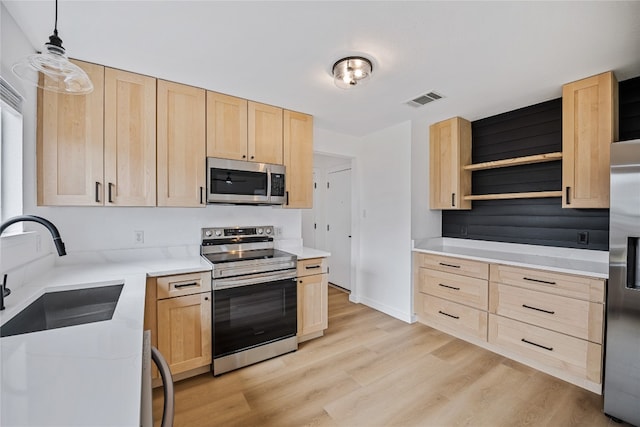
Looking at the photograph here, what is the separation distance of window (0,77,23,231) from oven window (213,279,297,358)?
1.37 meters

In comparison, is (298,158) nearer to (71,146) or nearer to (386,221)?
(386,221)

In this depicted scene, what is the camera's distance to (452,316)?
2939mm

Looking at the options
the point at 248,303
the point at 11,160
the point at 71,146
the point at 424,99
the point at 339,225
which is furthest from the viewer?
the point at 339,225

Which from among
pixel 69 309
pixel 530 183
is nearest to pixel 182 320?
pixel 69 309

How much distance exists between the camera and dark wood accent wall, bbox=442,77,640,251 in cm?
240

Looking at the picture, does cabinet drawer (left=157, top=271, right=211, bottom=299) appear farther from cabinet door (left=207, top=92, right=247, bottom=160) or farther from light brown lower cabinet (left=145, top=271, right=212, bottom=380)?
cabinet door (left=207, top=92, right=247, bottom=160)

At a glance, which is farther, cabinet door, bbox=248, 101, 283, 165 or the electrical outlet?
cabinet door, bbox=248, 101, 283, 165

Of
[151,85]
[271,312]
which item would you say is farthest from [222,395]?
[151,85]

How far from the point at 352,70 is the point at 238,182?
1383 millimetres

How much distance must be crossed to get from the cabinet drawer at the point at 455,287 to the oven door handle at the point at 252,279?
5.28 ft

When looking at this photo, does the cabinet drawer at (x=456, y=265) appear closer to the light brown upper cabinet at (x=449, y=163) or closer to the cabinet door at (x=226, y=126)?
the light brown upper cabinet at (x=449, y=163)

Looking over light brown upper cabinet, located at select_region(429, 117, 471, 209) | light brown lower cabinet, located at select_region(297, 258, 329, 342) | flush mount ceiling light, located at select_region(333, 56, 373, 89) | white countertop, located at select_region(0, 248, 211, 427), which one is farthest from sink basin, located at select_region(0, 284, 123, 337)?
light brown upper cabinet, located at select_region(429, 117, 471, 209)

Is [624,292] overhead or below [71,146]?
below

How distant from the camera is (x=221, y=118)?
8.34 feet
